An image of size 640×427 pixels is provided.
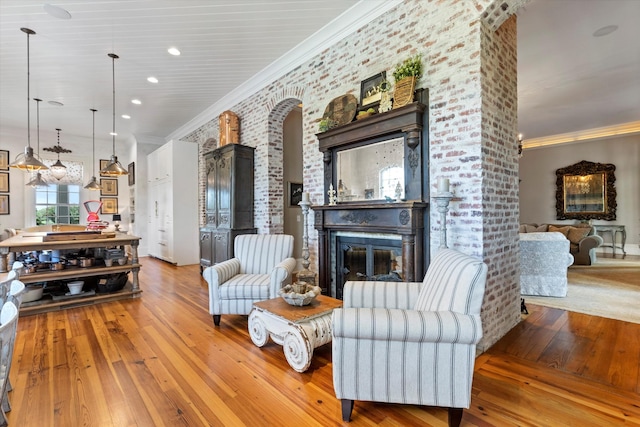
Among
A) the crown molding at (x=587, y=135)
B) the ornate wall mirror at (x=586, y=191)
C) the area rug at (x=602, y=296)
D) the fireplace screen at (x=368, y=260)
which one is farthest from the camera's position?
the ornate wall mirror at (x=586, y=191)

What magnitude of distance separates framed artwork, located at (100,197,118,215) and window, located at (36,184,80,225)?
58cm

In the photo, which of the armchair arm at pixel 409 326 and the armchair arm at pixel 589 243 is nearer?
the armchair arm at pixel 409 326

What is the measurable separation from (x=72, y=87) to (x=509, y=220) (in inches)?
277

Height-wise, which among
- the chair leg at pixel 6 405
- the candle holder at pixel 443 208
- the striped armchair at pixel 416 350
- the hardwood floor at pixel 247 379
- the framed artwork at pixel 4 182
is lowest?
the hardwood floor at pixel 247 379

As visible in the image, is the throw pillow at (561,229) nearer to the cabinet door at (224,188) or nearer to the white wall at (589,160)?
the white wall at (589,160)

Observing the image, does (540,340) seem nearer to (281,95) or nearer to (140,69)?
(281,95)

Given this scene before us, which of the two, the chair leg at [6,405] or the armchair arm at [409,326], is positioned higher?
the armchair arm at [409,326]

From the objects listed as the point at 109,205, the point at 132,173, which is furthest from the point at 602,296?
the point at 109,205

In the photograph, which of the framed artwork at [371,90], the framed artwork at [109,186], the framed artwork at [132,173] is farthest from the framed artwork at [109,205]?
the framed artwork at [371,90]

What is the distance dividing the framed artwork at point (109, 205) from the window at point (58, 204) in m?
0.58

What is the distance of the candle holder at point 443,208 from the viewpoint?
8.20 ft

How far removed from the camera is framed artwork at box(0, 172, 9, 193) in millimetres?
7543

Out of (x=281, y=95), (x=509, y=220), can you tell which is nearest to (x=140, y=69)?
(x=281, y=95)

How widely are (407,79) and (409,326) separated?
2341mm
